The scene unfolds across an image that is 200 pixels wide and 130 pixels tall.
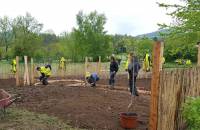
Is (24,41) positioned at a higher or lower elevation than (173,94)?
higher

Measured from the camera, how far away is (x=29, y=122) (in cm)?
1095

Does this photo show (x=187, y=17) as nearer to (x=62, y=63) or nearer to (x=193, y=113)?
(x=193, y=113)

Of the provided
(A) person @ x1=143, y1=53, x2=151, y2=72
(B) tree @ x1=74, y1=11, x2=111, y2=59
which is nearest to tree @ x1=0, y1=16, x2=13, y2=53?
(B) tree @ x1=74, y1=11, x2=111, y2=59

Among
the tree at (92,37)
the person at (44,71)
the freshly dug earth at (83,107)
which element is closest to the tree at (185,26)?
the freshly dug earth at (83,107)

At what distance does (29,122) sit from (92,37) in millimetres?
48675

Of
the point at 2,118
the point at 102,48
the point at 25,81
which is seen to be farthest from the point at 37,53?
the point at 2,118

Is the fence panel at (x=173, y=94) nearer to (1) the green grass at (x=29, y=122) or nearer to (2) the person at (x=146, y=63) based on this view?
(1) the green grass at (x=29, y=122)

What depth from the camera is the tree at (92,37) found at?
58.5 metres

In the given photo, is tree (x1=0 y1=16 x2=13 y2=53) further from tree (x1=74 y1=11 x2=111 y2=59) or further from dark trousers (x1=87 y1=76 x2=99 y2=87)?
dark trousers (x1=87 y1=76 x2=99 y2=87)

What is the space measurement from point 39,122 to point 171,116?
11.9ft

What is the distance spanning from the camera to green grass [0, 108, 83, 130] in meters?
10.3

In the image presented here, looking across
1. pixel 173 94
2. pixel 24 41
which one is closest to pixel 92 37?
pixel 24 41

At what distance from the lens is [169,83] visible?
949cm

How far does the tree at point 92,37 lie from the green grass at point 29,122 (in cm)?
4485
